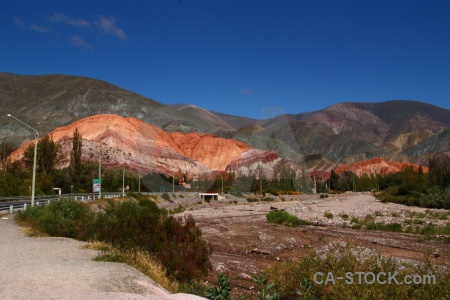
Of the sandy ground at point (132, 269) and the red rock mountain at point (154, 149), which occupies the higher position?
the red rock mountain at point (154, 149)

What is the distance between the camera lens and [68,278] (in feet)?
25.9

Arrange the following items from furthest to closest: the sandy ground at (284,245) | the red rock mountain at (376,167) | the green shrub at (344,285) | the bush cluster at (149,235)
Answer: the red rock mountain at (376,167) < the sandy ground at (284,245) < the bush cluster at (149,235) < the green shrub at (344,285)

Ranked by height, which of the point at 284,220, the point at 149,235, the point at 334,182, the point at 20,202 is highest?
the point at 334,182

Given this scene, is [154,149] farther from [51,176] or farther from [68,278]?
[68,278]

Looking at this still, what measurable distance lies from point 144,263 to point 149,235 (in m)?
3.19

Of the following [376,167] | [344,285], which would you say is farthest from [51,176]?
[376,167]

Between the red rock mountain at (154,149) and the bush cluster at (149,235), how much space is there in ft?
256

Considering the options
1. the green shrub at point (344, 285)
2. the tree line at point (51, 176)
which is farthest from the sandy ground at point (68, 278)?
the tree line at point (51, 176)

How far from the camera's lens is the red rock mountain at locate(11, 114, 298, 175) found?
10388cm

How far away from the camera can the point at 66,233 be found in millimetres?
16344

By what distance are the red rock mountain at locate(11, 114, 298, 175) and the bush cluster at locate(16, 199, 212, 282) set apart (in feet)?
256

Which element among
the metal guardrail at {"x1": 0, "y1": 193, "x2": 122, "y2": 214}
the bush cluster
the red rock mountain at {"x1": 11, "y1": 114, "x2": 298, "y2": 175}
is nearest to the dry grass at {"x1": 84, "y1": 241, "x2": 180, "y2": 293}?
the bush cluster

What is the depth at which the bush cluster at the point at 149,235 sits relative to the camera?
1163cm

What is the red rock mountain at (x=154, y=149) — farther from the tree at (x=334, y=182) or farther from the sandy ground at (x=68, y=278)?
the sandy ground at (x=68, y=278)
